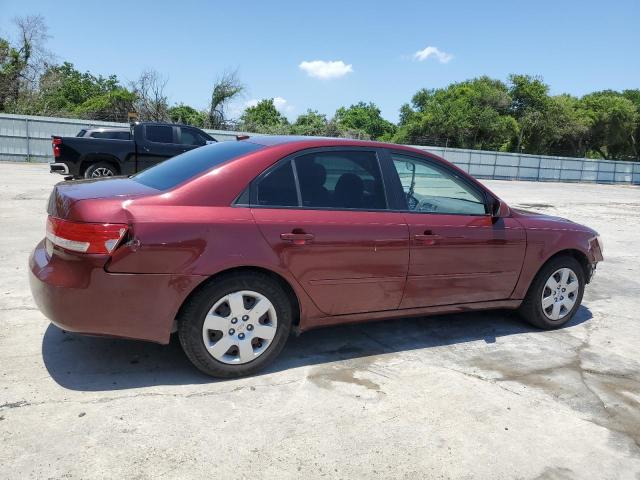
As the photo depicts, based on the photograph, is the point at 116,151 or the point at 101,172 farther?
the point at 116,151

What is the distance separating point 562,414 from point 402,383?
101 cm

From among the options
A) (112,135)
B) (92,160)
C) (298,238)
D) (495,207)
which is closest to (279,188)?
(298,238)

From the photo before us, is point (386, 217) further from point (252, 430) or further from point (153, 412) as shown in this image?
point (153, 412)

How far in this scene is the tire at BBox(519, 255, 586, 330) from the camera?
469 centimetres

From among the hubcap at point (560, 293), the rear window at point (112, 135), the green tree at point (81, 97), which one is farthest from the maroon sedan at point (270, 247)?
the green tree at point (81, 97)

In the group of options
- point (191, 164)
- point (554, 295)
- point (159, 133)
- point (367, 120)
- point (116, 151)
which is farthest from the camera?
point (367, 120)

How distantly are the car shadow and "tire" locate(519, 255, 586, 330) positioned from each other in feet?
0.56

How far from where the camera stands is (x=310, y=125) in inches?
1433

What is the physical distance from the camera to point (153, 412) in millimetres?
2982

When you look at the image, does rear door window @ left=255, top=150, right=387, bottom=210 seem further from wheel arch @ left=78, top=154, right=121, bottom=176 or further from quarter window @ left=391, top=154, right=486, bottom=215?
wheel arch @ left=78, top=154, right=121, bottom=176

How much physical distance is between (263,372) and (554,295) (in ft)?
9.36

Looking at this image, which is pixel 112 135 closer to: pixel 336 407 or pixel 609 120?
pixel 336 407

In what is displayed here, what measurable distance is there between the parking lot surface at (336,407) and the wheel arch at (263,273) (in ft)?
1.43

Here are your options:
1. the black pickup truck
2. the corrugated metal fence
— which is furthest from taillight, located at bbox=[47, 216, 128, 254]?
the corrugated metal fence
